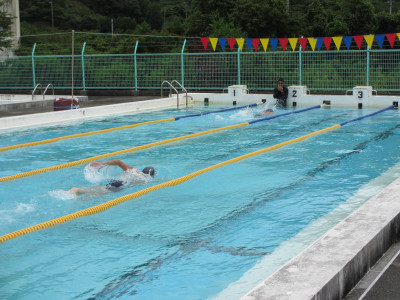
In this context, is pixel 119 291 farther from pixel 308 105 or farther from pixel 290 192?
pixel 308 105

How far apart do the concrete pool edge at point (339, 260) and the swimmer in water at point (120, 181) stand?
12.4 feet

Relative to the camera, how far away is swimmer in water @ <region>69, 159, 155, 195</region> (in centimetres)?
778

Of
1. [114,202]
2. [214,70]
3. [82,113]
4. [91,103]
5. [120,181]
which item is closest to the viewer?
[114,202]

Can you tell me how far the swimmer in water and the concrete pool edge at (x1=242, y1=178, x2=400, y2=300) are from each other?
3788 millimetres

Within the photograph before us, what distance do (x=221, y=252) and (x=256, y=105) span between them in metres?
14.2

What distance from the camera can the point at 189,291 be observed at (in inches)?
184

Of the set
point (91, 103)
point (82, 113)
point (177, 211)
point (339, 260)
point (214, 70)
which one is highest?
point (214, 70)

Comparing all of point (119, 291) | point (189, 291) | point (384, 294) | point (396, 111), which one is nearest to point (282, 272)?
point (384, 294)

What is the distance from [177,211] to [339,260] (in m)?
3.31

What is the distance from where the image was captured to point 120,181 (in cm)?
807

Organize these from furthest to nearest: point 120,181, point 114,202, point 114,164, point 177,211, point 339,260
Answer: point 114,164 → point 120,181 → point 114,202 → point 177,211 → point 339,260

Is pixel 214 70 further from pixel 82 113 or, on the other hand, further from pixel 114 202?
pixel 114 202

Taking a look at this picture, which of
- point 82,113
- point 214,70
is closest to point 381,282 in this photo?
point 82,113

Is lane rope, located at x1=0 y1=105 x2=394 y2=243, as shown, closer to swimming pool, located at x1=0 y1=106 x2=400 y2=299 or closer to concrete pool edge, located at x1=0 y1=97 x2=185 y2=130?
swimming pool, located at x1=0 y1=106 x2=400 y2=299
